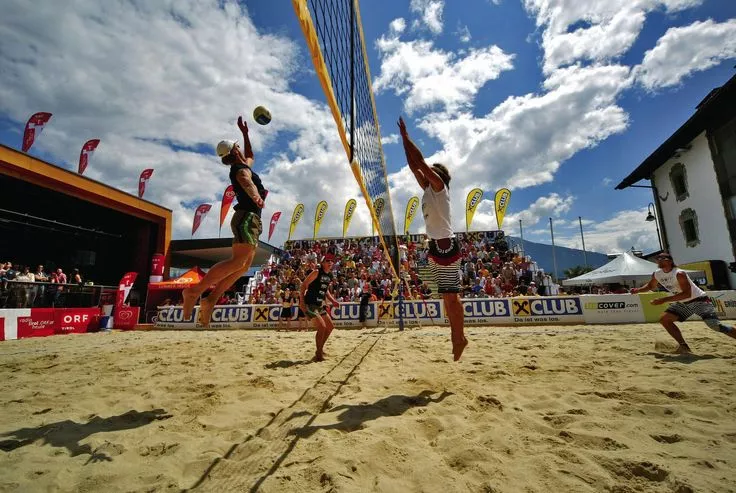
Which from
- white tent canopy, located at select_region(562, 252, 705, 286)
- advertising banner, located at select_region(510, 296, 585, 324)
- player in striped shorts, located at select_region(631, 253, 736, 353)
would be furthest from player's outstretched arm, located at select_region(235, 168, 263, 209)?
white tent canopy, located at select_region(562, 252, 705, 286)

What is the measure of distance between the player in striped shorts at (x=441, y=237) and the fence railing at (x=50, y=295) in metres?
12.8

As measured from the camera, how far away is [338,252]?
20734mm

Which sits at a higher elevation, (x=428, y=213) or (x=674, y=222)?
(x=674, y=222)

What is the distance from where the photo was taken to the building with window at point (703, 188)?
574 inches

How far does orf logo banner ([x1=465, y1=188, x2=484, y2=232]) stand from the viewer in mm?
22625

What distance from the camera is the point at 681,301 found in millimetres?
4855

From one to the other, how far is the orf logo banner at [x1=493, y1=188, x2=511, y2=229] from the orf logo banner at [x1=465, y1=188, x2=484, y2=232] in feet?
3.63

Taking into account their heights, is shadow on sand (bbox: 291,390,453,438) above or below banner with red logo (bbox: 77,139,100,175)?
below

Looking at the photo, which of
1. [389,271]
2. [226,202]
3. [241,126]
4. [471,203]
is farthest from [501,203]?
[241,126]

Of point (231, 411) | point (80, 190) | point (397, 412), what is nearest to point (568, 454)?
point (397, 412)

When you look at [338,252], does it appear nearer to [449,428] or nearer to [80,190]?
[80,190]

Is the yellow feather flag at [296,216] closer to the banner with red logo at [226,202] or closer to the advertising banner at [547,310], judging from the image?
the banner with red logo at [226,202]

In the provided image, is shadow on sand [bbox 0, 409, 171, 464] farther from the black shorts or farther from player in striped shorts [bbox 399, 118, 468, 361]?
player in striped shorts [bbox 399, 118, 468, 361]

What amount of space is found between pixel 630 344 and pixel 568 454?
4168mm
